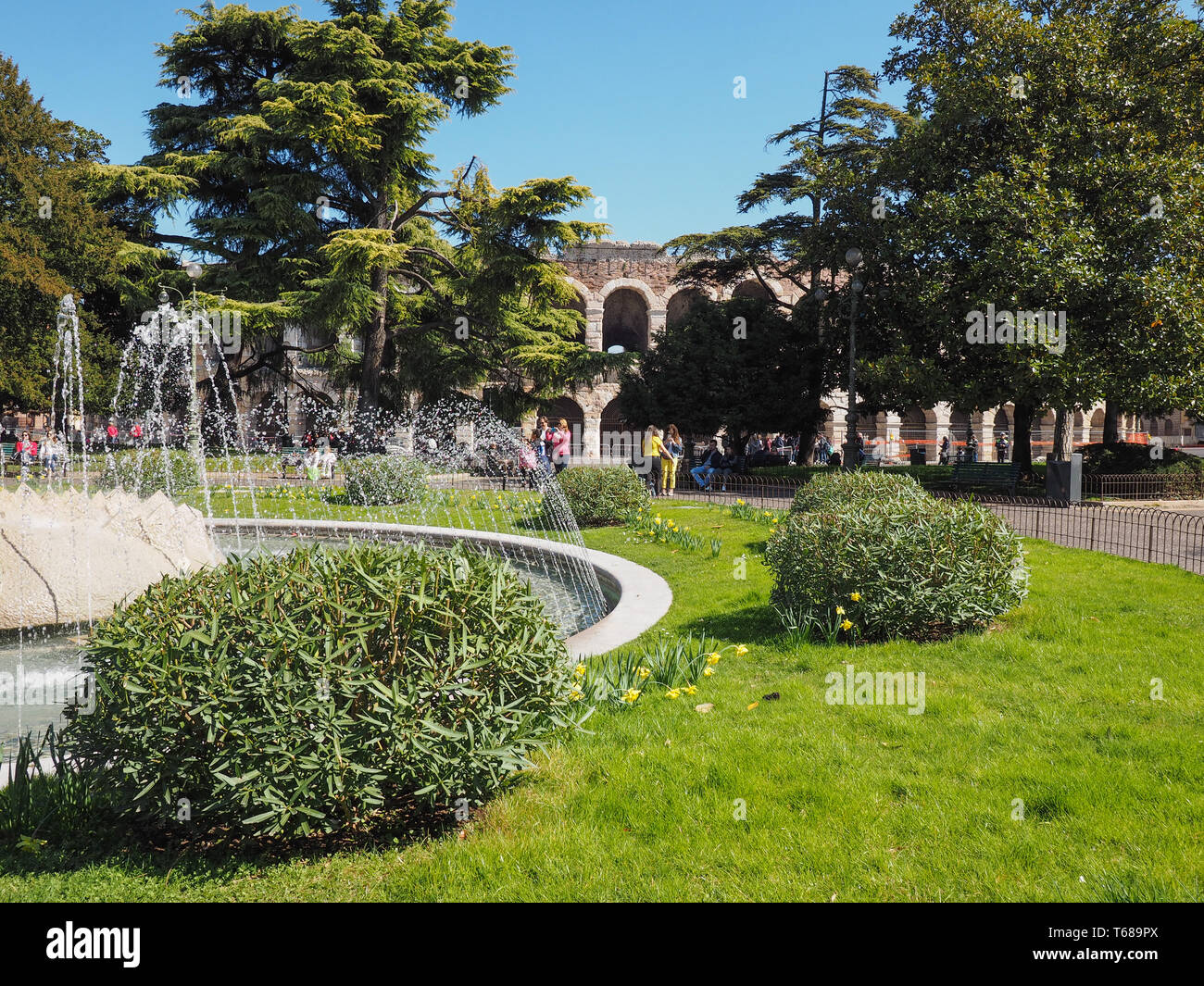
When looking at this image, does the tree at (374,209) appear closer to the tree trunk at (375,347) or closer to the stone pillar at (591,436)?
the tree trunk at (375,347)

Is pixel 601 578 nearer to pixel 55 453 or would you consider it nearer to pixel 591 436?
pixel 55 453

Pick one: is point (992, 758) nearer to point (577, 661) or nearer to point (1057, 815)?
point (1057, 815)

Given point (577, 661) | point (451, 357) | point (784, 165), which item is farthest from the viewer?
point (784, 165)

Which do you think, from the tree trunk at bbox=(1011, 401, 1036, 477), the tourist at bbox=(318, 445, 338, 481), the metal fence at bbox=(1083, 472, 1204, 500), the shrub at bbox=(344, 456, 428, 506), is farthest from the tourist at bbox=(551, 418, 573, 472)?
the tree trunk at bbox=(1011, 401, 1036, 477)

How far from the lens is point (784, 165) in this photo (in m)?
24.0

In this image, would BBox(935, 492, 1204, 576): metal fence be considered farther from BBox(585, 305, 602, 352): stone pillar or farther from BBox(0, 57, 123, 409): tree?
BBox(585, 305, 602, 352): stone pillar

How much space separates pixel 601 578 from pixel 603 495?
3731 millimetres

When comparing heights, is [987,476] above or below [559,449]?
below

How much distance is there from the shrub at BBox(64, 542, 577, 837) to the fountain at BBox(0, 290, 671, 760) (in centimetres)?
44

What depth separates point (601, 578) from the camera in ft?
24.2

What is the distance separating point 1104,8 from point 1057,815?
18034mm

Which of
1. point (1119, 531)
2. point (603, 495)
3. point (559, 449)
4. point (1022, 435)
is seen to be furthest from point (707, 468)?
point (1119, 531)
